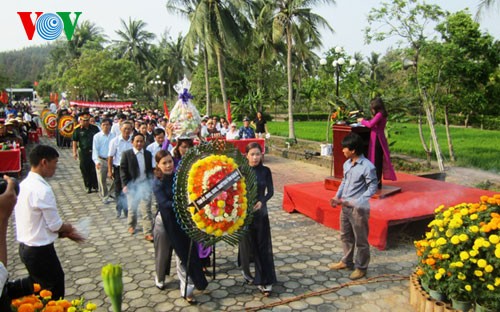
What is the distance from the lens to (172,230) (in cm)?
417

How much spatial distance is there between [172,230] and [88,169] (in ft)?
19.2

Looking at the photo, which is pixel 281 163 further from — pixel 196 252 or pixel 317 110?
pixel 317 110

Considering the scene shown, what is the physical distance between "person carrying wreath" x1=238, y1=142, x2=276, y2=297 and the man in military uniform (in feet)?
18.5

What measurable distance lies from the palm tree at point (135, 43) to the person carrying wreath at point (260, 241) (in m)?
46.7

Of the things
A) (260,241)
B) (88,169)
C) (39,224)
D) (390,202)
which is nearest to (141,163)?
(260,241)

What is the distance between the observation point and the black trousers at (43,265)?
3207mm

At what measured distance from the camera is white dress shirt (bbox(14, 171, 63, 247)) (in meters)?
3.16

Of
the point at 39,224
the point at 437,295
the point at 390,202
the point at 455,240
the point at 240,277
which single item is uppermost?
the point at 39,224

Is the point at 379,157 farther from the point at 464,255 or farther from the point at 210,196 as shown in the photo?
the point at 210,196

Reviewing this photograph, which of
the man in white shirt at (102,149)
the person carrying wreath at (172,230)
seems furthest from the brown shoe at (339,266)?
the man in white shirt at (102,149)

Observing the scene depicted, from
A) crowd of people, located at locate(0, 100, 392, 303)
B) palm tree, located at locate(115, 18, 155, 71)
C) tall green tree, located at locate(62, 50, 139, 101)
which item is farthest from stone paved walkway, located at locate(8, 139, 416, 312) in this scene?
palm tree, located at locate(115, 18, 155, 71)

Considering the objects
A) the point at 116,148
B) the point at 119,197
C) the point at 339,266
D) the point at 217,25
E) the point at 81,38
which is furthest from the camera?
the point at 81,38

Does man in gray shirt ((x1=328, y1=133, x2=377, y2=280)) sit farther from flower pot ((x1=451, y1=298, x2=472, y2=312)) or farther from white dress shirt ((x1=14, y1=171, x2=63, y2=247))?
white dress shirt ((x1=14, y1=171, x2=63, y2=247))

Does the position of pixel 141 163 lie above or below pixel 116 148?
below
